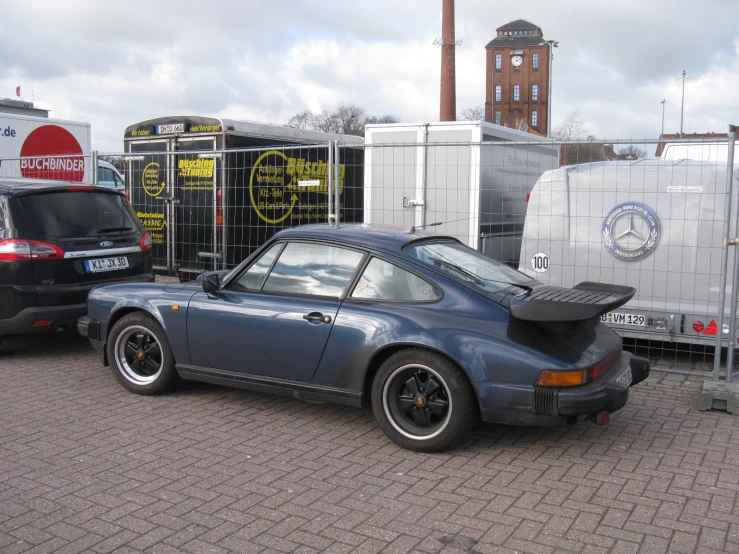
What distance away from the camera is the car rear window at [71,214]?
715 cm

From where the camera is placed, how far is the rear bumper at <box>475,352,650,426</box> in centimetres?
439

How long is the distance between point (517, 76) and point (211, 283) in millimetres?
97644

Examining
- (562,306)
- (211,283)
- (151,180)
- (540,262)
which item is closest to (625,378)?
(562,306)

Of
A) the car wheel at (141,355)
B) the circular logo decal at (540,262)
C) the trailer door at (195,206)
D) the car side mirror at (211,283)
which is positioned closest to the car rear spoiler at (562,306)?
the car side mirror at (211,283)

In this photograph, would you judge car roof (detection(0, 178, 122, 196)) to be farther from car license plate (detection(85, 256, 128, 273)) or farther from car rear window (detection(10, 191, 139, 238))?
car license plate (detection(85, 256, 128, 273))

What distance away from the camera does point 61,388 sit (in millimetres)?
6332

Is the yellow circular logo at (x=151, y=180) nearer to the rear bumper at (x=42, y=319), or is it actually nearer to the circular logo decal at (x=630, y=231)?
the rear bumper at (x=42, y=319)

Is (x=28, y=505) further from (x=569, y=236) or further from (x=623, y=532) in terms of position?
(x=569, y=236)

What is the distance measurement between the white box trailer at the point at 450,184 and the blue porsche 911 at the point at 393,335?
352cm

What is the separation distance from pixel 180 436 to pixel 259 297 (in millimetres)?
1134

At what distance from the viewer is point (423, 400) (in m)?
4.72

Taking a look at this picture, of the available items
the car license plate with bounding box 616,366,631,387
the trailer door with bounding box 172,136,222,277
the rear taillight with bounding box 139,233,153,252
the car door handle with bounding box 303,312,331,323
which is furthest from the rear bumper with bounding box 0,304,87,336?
the car license plate with bounding box 616,366,631,387

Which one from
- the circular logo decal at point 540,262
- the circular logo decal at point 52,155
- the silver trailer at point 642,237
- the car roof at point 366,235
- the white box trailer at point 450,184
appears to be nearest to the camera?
the car roof at point 366,235

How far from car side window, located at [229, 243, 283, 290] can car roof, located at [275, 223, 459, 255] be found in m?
0.14
